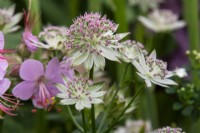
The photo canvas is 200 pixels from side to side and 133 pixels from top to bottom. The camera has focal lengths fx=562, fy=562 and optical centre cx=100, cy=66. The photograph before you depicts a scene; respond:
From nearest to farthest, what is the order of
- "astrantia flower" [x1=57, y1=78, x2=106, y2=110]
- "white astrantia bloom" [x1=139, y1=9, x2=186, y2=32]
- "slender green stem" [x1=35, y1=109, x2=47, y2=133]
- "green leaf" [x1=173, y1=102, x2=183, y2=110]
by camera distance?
1. "astrantia flower" [x1=57, y1=78, x2=106, y2=110]
2. "green leaf" [x1=173, y1=102, x2=183, y2=110]
3. "slender green stem" [x1=35, y1=109, x2=47, y2=133]
4. "white astrantia bloom" [x1=139, y1=9, x2=186, y2=32]

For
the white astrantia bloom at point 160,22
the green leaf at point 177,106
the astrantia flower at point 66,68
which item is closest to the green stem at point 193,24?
the white astrantia bloom at point 160,22

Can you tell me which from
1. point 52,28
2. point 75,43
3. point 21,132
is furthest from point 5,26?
point 21,132

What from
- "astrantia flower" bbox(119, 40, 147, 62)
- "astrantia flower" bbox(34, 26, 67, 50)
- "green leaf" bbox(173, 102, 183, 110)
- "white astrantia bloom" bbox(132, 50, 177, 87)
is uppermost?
"astrantia flower" bbox(34, 26, 67, 50)

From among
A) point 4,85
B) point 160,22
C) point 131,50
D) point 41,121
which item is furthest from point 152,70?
point 160,22

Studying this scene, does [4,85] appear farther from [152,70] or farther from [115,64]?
[115,64]

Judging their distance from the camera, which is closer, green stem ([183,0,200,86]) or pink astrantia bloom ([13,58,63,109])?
pink astrantia bloom ([13,58,63,109])

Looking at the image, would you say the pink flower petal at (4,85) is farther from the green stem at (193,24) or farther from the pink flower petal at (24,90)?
the green stem at (193,24)

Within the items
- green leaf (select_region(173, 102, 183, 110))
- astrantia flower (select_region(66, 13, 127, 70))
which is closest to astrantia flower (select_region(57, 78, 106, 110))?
astrantia flower (select_region(66, 13, 127, 70))

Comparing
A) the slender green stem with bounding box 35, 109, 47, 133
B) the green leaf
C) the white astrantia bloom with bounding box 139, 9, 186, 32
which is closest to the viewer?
the green leaf

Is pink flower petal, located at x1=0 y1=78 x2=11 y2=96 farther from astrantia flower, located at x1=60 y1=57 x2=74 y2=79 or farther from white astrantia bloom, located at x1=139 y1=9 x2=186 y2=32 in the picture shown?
white astrantia bloom, located at x1=139 y1=9 x2=186 y2=32
